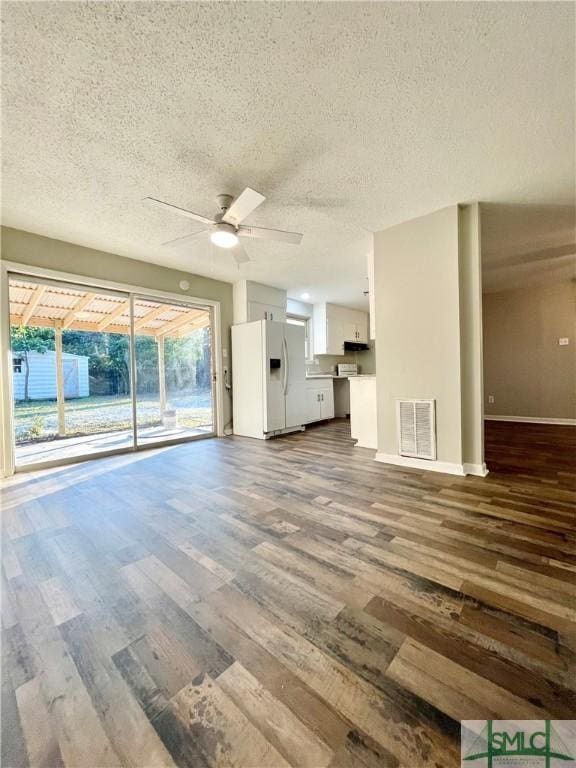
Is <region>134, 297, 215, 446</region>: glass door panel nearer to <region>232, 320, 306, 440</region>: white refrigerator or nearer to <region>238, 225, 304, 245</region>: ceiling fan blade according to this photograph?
<region>232, 320, 306, 440</region>: white refrigerator

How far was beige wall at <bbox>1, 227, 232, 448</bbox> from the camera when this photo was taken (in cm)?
326

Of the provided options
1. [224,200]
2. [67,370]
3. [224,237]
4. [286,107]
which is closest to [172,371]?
[67,370]

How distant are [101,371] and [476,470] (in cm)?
464

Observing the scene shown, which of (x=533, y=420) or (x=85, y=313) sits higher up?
(x=85, y=313)

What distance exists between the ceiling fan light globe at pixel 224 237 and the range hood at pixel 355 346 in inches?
201

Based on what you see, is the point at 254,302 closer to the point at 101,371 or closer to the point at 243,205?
the point at 101,371

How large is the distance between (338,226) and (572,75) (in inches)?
77.0

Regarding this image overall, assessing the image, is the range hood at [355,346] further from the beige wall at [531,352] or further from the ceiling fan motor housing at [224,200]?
the ceiling fan motor housing at [224,200]

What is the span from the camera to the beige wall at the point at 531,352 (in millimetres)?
5441

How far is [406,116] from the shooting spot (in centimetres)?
187

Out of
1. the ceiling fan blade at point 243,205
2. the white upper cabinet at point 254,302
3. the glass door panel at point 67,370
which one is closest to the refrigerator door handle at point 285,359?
the white upper cabinet at point 254,302

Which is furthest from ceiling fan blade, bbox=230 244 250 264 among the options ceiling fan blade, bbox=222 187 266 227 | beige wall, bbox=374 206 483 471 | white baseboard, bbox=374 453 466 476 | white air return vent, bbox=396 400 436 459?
white baseboard, bbox=374 453 466 476

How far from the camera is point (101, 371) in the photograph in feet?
13.3

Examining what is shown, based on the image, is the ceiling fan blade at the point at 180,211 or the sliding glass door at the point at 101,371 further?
the sliding glass door at the point at 101,371
